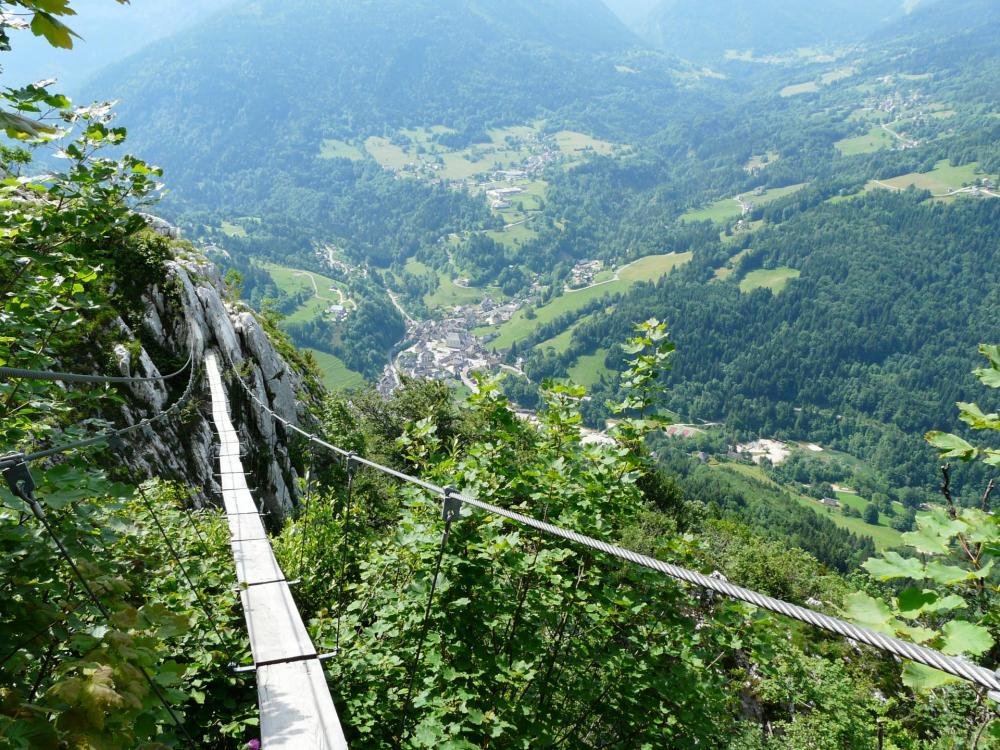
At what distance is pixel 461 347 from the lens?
600 ft

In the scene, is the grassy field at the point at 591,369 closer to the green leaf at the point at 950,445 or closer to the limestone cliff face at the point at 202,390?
the limestone cliff face at the point at 202,390

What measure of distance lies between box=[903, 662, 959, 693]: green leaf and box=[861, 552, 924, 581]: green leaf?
0.25 meters

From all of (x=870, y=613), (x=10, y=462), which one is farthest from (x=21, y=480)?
(x=870, y=613)

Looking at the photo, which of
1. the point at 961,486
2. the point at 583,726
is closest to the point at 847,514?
the point at 961,486

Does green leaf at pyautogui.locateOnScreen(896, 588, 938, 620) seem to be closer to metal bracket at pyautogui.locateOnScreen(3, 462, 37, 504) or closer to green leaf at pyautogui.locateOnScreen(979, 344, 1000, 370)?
green leaf at pyautogui.locateOnScreen(979, 344, 1000, 370)

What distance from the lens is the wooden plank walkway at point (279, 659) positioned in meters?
3.43

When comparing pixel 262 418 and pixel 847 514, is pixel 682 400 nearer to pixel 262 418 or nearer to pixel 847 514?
pixel 847 514

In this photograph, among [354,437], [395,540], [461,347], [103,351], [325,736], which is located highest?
[103,351]

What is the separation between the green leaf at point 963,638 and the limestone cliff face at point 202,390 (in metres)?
11.0

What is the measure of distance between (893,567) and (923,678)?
0.32m

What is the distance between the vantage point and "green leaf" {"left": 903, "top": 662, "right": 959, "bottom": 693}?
148 cm

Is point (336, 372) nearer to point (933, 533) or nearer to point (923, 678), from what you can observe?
point (933, 533)

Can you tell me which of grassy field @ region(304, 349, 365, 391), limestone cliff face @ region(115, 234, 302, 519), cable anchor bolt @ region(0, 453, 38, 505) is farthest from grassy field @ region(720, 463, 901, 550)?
cable anchor bolt @ region(0, 453, 38, 505)

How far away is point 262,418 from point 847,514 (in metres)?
142
